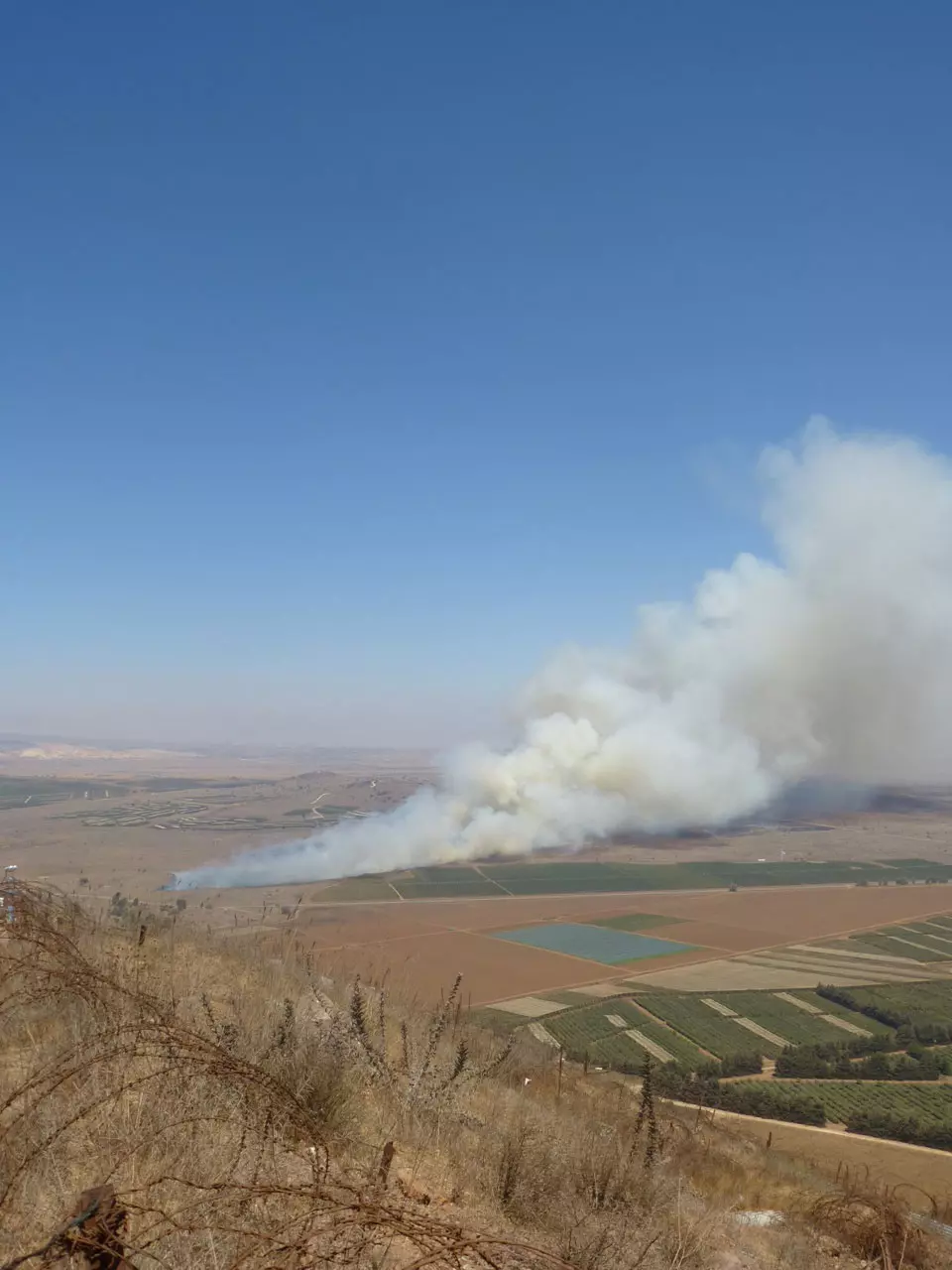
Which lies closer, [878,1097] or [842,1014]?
[878,1097]

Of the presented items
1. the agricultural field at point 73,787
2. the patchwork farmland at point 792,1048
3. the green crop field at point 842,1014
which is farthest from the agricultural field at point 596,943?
the agricultural field at point 73,787

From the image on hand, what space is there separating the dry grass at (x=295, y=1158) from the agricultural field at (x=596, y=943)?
4284cm

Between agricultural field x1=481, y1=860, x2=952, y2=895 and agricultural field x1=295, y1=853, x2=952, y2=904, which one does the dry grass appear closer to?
agricultural field x1=295, y1=853, x2=952, y2=904

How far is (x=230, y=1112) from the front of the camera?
655 centimetres

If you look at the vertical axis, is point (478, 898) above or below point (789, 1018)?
below

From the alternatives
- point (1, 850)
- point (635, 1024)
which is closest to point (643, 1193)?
point (635, 1024)

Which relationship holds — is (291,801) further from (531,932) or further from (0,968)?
(0,968)

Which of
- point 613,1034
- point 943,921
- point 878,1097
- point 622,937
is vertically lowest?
point 622,937

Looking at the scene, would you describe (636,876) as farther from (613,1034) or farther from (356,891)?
(613,1034)

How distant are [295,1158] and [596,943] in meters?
55.6

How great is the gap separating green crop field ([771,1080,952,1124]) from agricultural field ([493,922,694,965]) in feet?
78.7

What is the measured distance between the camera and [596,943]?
2277 inches

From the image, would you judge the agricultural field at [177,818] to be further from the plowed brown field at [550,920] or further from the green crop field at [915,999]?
the green crop field at [915,999]

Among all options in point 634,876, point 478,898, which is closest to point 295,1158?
→ point 478,898
